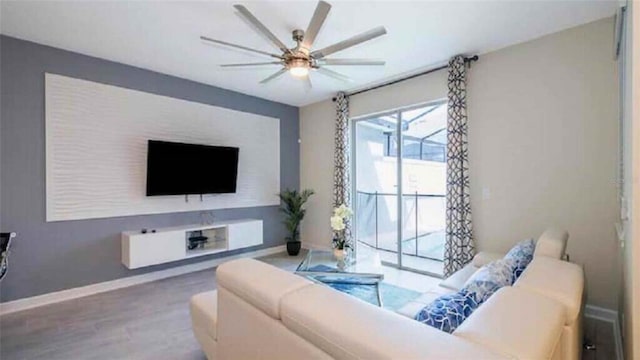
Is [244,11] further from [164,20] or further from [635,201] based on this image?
[635,201]

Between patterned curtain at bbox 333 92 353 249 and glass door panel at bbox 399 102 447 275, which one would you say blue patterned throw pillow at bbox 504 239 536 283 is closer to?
glass door panel at bbox 399 102 447 275

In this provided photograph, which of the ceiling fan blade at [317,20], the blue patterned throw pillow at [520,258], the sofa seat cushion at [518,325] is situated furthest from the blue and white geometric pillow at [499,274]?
the ceiling fan blade at [317,20]

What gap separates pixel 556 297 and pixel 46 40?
4.53m

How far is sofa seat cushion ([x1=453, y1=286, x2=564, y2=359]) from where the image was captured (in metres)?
0.85

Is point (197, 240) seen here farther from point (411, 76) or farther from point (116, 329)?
point (411, 76)

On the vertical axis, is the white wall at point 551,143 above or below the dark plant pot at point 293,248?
above

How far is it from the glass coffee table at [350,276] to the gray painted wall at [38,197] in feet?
7.47

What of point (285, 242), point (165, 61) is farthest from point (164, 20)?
point (285, 242)

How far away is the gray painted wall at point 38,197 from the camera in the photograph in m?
2.99

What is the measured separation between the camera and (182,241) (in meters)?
3.89

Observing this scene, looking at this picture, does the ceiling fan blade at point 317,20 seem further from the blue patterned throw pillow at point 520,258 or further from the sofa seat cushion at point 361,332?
the blue patterned throw pillow at point 520,258

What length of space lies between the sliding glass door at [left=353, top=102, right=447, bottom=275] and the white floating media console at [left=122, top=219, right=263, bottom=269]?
174cm

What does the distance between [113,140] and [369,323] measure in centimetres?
385

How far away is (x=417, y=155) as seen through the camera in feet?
14.3
